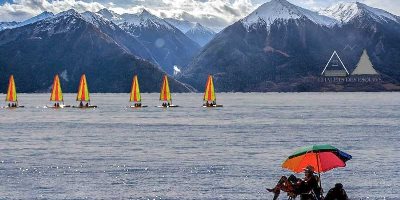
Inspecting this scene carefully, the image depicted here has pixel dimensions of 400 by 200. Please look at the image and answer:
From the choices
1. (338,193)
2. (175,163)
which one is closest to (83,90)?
(175,163)

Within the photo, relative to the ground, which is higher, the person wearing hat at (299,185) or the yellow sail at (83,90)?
the yellow sail at (83,90)

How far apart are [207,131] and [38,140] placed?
32.0m

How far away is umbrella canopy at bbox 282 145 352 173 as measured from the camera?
36.3m

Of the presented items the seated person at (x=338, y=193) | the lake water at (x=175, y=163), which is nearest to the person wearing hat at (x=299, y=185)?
the seated person at (x=338, y=193)

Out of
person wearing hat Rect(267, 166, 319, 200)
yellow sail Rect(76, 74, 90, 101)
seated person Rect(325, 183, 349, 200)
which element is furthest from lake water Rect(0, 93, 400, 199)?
yellow sail Rect(76, 74, 90, 101)

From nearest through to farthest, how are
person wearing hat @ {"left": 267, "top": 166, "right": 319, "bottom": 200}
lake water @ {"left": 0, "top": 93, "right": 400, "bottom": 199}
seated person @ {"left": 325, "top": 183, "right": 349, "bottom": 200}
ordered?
seated person @ {"left": 325, "top": 183, "right": 349, "bottom": 200} < person wearing hat @ {"left": 267, "top": 166, "right": 319, "bottom": 200} < lake water @ {"left": 0, "top": 93, "right": 400, "bottom": 199}

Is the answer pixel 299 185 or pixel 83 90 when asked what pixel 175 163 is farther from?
pixel 83 90

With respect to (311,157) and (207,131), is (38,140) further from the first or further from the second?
(311,157)

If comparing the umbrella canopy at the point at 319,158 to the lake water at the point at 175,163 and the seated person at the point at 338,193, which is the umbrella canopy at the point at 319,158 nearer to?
the seated person at the point at 338,193

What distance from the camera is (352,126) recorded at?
12812 centimetres

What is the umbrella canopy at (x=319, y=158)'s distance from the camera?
36.3m

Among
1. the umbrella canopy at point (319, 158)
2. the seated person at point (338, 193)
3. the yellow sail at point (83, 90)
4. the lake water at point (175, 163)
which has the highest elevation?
the yellow sail at point (83, 90)

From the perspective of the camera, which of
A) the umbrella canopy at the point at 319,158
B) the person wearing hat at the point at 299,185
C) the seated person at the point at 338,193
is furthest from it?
the umbrella canopy at the point at 319,158

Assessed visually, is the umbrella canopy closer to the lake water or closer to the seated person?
the seated person
